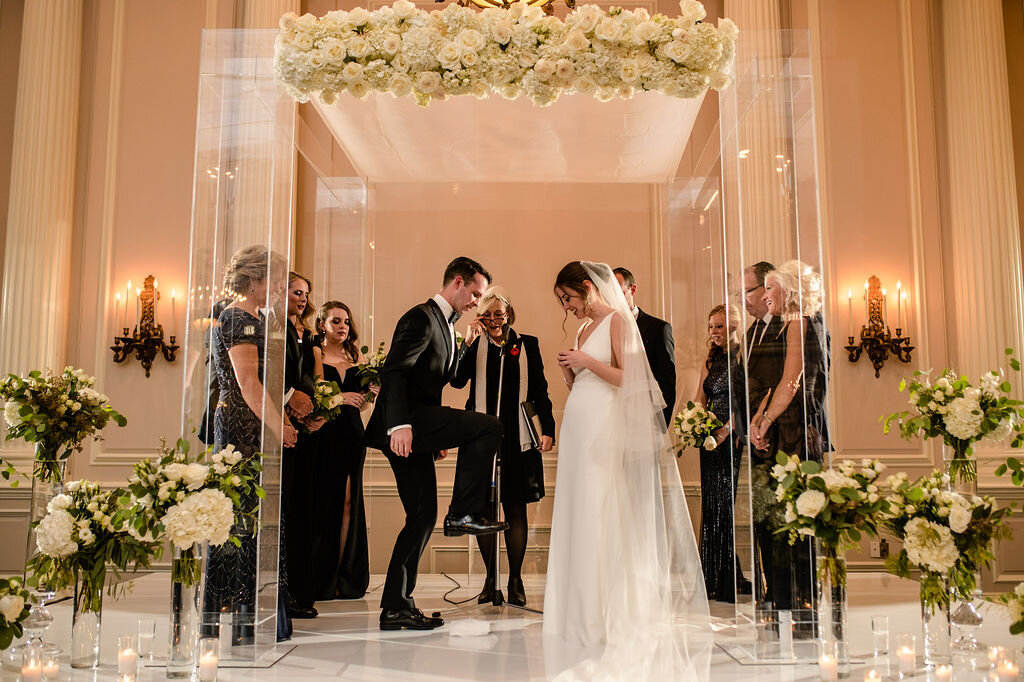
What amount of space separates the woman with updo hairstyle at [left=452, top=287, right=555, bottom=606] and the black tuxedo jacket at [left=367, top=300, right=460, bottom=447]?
50 centimetres

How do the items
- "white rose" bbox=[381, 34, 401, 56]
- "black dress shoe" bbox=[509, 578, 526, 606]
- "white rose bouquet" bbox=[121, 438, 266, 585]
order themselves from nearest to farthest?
1. "white rose bouquet" bbox=[121, 438, 266, 585]
2. "white rose" bbox=[381, 34, 401, 56]
3. "black dress shoe" bbox=[509, 578, 526, 606]

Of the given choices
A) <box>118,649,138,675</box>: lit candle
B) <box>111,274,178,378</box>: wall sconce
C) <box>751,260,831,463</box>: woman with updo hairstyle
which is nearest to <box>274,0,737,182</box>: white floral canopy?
<box>751,260,831,463</box>: woman with updo hairstyle

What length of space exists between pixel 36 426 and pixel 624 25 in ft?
10.8

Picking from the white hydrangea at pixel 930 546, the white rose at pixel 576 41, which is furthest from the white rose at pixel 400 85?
the white hydrangea at pixel 930 546

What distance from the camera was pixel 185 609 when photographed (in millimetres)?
3490

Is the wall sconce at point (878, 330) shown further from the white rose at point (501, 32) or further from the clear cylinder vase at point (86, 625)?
the clear cylinder vase at point (86, 625)

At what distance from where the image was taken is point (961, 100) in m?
6.96

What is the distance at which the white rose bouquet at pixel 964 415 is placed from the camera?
366cm

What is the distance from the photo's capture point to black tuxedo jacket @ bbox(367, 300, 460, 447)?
4.57 meters

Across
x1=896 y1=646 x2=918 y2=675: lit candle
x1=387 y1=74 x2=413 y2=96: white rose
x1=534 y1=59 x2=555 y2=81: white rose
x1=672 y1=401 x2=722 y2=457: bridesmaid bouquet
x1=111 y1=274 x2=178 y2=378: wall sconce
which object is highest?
x1=534 y1=59 x2=555 y2=81: white rose

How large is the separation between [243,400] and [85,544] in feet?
2.69

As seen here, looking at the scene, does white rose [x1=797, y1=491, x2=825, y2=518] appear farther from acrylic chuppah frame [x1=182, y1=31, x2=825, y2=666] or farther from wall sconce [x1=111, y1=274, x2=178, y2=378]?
wall sconce [x1=111, y1=274, x2=178, y2=378]

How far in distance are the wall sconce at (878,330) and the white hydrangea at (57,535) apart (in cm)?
561

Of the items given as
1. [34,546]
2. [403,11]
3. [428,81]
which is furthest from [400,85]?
[34,546]
